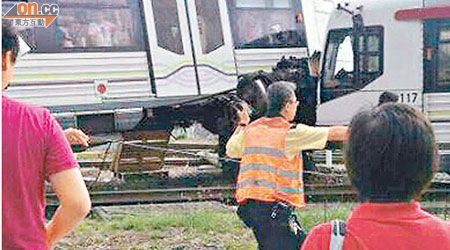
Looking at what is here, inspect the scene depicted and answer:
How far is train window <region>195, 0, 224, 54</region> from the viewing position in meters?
11.0

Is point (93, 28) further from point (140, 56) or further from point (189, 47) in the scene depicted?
point (189, 47)

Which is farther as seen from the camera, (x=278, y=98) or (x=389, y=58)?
(x=389, y=58)

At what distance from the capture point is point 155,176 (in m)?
11.2

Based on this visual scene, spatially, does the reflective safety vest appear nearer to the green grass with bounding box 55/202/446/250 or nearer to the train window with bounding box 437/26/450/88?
the green grass with bounding box 55/202/446/250

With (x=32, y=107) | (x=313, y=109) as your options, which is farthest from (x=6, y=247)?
(x=313, y=109)

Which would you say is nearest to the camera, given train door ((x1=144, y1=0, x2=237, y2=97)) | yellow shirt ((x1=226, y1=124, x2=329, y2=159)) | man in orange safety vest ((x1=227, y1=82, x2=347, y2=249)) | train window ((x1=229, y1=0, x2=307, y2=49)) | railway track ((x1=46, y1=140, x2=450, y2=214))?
yellow shirt ((x1=226, y1=124, x2=329, y2=159))

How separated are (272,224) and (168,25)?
6.77 meters

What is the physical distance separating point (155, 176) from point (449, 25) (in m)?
4.91

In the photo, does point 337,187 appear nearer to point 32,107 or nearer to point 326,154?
point 326,154

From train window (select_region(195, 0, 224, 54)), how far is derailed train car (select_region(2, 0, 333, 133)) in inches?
0.6

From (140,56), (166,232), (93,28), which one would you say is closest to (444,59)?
(140,56)

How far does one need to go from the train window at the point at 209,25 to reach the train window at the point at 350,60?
1.76 m

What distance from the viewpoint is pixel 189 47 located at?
10891 millimetres

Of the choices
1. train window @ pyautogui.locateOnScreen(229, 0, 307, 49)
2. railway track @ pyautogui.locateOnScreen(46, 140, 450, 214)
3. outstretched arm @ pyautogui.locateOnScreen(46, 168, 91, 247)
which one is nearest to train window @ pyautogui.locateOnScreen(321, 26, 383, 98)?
train window @ pyautogui.locateOnScreen(229, 0, 307, 49)
